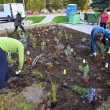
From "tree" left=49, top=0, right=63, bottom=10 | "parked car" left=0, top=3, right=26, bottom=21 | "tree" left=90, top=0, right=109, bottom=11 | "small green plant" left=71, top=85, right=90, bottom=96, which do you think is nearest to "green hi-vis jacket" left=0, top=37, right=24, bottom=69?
"small green plant" left=71, top=85, right=90, bottom=96

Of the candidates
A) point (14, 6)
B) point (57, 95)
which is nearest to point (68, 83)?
point (57, 95)

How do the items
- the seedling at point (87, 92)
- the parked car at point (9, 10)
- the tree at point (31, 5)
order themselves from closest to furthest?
the seedling at point (87, 92), the parked car at point (9, 10), the tree at point (31, 5)

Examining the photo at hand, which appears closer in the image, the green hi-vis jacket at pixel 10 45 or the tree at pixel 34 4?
the green hi-vis jacket at pixel 10 45

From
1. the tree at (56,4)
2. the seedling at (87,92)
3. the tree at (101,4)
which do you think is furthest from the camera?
the tree at (56,4)

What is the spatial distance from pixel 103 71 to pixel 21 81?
6.99 feet

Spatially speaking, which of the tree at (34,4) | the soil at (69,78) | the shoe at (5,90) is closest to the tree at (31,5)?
the tree at (34,4)

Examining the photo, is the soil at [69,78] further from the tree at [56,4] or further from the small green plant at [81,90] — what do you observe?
the tree at [56,4]

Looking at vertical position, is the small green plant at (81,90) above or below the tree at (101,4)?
below

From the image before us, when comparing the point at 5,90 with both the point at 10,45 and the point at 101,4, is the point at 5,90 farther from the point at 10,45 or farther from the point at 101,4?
the point at 101,4

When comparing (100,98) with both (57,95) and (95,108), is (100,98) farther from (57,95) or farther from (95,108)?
(57,95)

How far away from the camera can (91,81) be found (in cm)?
391

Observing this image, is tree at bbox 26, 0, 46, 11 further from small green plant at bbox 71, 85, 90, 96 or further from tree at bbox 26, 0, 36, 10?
small green plant at bbox 71, 85, 90, 96

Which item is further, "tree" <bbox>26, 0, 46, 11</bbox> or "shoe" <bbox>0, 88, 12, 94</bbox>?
"tree" <bbox>26, 0, 46, 11</bbox>

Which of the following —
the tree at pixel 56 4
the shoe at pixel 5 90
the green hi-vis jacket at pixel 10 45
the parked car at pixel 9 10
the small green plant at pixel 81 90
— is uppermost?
the tree at pixel 56 4
